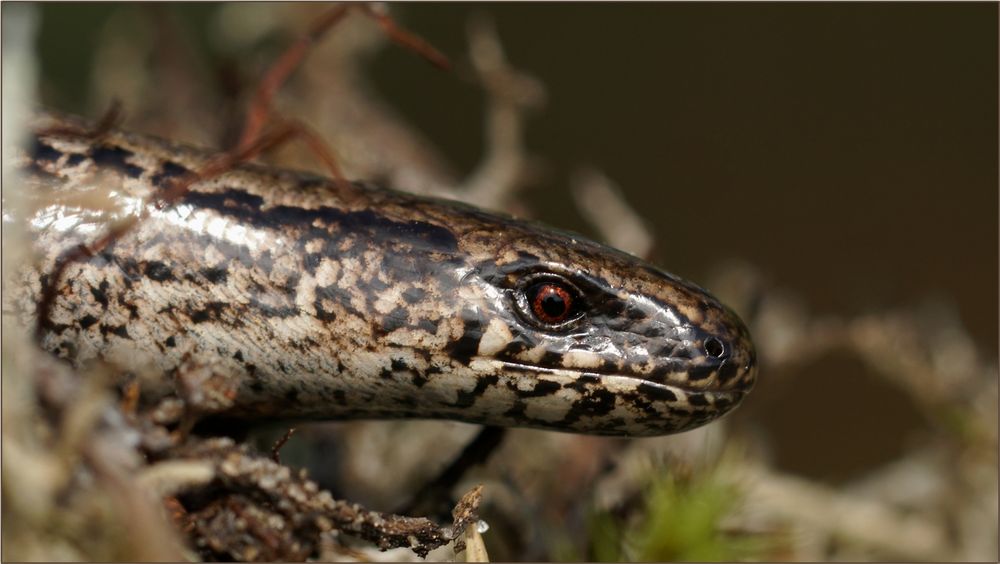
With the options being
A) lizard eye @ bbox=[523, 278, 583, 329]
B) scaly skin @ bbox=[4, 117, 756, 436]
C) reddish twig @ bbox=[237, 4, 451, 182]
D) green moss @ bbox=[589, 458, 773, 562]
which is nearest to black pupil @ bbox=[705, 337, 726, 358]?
scaly skin @ bbox=[4, 117, 756, 436]

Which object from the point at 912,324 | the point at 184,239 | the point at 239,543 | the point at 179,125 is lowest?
the point at 239,543

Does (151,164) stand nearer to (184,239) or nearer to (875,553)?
(184,239)

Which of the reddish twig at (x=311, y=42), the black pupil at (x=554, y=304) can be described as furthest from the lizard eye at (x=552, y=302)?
the reddish twig at (x=311, y=42)

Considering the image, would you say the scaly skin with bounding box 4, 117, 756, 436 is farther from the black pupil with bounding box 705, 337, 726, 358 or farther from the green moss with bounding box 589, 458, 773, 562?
the green moss with bounding box 589, 458, 773, 562

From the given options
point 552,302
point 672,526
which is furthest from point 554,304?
point 672,526

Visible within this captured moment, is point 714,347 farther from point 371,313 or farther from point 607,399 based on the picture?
point 371,313

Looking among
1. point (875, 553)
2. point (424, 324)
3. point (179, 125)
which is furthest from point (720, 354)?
point (179, 125)

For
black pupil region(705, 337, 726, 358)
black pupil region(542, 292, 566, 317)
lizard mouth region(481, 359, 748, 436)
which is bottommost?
lizard mouth region(481, 359, 748, 436)

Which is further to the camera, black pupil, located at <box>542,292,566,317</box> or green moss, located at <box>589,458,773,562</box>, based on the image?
green moss, located at <box>589,458,773,562</box>
